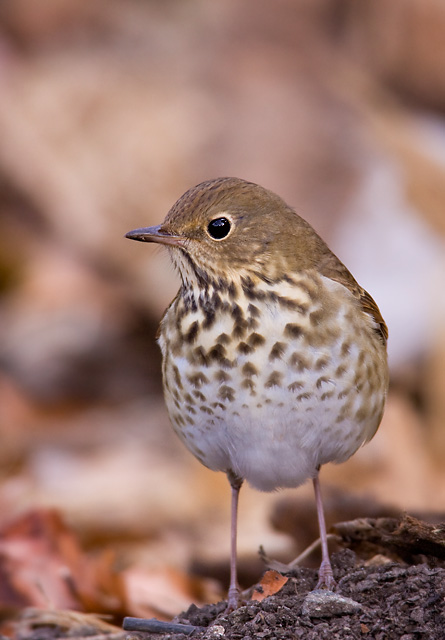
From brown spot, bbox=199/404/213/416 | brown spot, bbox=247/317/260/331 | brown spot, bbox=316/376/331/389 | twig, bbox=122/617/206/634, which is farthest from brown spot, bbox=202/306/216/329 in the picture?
twig, bbox=122/617/206/634

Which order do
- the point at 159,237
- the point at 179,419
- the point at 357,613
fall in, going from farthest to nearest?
1. the point at 179,419
2. the point at 159,237
3. the point at 357,613

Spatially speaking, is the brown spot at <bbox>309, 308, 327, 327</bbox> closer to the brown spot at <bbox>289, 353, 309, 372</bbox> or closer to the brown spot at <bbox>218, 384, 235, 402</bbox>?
the brown spot at <bbox>289, 353, 309, 372</bbox>

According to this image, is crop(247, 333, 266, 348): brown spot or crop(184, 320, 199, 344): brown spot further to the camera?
crop(184, 320, 199, 344): brown spot

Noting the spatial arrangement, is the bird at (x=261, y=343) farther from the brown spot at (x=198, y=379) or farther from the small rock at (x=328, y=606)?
the small rock at (x=328, y=606)

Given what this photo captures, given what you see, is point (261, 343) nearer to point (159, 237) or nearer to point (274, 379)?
point (274, 379)

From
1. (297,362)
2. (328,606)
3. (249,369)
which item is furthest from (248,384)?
(328,606)

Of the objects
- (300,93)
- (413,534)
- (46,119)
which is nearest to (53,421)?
(46,119)
